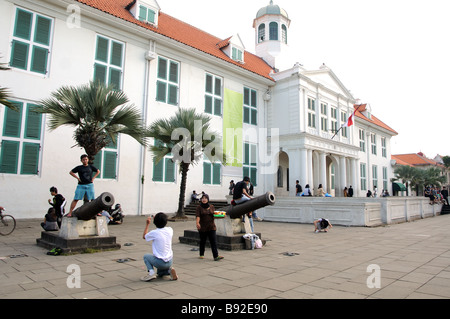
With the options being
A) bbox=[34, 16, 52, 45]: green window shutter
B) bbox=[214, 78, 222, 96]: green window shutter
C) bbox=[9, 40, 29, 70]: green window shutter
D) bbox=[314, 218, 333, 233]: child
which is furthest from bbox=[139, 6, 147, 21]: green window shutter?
bbox=[314, 218, 333, 233]: child

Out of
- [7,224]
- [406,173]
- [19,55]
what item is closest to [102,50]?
[19,55]

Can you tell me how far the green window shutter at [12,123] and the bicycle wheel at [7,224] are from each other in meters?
4.97

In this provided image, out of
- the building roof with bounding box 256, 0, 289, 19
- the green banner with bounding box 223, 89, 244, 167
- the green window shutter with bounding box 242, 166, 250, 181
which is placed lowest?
the green window shutter with bounding box 242, 166, 250, 181

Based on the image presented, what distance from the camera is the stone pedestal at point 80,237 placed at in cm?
684

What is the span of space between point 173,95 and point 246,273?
1552cm

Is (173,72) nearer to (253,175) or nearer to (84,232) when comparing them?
(253,175)

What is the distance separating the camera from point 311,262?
6184mm

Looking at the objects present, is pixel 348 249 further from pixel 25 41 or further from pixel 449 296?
pixel 25 41

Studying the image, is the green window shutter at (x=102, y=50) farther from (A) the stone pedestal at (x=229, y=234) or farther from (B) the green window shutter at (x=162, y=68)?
(A) the stone pedestal at (x=229, y=234)

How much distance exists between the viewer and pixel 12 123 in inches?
511

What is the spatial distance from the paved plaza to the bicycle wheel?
1.13m

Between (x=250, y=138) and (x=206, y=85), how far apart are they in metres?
5.56

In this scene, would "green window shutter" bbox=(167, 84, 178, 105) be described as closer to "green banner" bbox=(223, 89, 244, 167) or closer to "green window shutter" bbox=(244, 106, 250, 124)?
"green banner" bbox=(223, 89, 244, 167)

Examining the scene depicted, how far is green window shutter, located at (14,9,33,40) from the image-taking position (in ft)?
44.0
